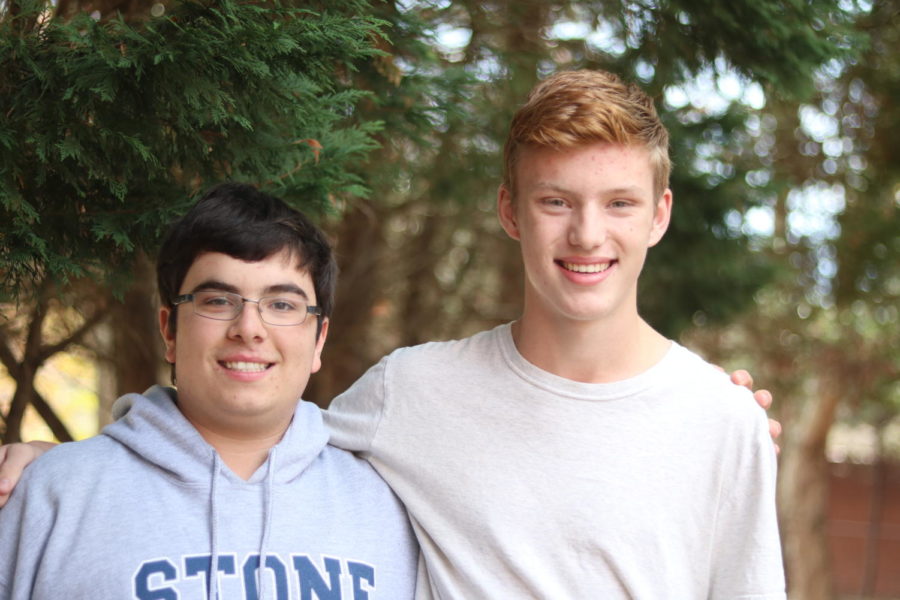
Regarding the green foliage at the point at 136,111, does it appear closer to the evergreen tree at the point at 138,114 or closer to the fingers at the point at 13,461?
the evergreen tree at the point at 138,114

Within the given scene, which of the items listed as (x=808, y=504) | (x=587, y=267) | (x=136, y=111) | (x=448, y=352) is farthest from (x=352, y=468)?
(x=808, y=504)

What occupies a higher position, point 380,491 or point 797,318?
point 797,318

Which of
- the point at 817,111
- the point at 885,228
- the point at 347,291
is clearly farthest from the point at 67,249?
the point at 817,111

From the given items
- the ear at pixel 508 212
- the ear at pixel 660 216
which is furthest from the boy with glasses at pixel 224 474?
the ear at pixel 660 216

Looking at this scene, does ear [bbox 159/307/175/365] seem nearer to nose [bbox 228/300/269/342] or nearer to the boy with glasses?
the boy with glasses

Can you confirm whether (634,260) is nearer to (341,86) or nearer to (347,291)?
(341,86)

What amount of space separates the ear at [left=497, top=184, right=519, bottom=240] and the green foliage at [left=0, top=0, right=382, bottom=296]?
54cm

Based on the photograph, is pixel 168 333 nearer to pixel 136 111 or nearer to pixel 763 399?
pixel 136 111

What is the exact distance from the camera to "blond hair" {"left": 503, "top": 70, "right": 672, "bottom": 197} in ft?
7.61

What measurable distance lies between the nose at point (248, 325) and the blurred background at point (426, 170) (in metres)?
0.42

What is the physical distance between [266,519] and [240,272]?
604mm

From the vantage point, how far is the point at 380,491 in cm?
244

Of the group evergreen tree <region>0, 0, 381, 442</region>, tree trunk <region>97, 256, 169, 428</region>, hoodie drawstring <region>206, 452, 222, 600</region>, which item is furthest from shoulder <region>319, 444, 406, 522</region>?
tree trunk <region>97, 256, 169, 428</region>

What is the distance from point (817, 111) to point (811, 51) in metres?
4.31
